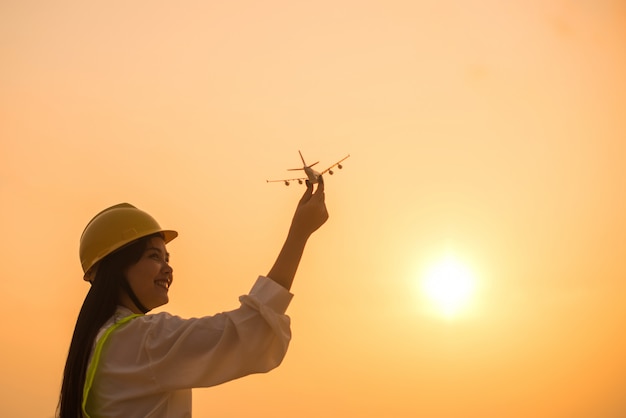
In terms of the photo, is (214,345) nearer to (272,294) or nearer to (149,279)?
(272,294)

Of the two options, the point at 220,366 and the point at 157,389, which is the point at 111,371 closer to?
the point at 157,389

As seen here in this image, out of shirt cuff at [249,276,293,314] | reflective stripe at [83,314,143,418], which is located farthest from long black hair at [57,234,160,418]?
shirt cuff at [249,276,293,314]

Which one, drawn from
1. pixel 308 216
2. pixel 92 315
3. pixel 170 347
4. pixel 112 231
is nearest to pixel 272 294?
pixel 308 216

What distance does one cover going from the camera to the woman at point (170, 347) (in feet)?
21.8

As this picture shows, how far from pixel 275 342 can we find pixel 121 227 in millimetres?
1979

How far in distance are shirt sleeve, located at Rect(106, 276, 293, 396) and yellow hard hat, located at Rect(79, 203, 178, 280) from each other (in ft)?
3.75

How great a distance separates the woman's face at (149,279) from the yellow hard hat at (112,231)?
181 mm

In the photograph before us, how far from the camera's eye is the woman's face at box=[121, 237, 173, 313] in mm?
7613

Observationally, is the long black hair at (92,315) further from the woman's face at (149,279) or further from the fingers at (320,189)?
the fingers at (320,189)

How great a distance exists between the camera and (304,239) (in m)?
7.07

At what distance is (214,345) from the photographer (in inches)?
261

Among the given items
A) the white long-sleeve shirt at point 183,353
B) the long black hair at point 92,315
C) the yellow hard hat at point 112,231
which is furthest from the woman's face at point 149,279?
the white long-sleeve shirt at point 183,353

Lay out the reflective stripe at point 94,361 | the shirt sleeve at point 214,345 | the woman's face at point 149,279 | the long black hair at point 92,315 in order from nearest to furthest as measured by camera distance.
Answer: the shirt sleeve at point 214,345 → the reflective stripe at point 94,361 → the long black hair at point 92,315 → the woman's face at point 149,279

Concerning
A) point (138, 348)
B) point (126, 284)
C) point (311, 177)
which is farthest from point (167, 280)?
point (311, 177)
